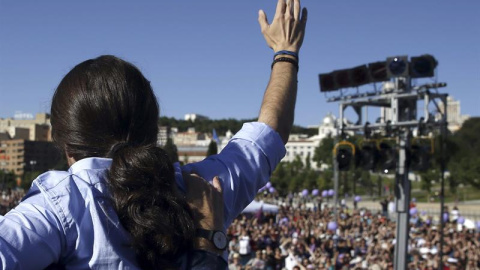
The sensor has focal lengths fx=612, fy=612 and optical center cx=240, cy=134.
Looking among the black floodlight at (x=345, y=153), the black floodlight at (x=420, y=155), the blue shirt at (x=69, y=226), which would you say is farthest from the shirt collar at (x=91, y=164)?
the black floodlight at (x=345, y=153)

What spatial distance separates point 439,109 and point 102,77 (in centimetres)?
977

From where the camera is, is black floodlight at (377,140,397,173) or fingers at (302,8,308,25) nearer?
fingers at (302,8,308,25)

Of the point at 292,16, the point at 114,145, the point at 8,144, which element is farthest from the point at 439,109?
the point at 8,144

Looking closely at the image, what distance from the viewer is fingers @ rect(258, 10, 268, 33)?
5.35 ft

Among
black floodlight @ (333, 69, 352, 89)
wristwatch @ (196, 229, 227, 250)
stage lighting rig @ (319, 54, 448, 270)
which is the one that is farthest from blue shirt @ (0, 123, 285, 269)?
black floodlight @ (333, 69, 352, 89)

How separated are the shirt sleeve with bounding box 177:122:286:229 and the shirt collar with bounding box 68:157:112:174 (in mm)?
168

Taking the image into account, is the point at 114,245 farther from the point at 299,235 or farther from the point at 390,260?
the point at 299,235

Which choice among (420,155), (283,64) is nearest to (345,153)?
(420,155)

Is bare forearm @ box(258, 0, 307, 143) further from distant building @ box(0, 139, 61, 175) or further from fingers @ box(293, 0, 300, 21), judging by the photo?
distant building @ box(0, 139, 61, 175)

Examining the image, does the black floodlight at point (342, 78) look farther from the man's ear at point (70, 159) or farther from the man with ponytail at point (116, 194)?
the man's ear at point (70, 159)

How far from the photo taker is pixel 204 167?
1241mm

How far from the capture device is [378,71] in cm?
1226

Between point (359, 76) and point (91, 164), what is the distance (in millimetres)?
12160

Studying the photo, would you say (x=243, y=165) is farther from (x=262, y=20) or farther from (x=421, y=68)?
(x=421, y=68)
